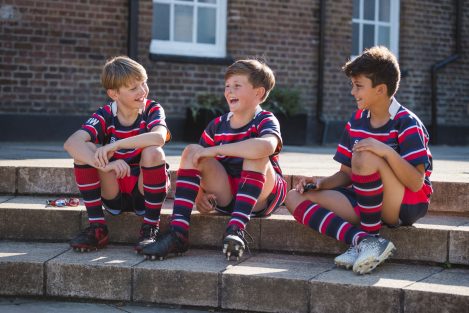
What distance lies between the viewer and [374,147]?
362 cm

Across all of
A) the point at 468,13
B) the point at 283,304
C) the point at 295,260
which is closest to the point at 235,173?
the point at 295,260

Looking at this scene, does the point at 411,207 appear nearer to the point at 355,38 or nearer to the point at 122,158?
the point at 122,158

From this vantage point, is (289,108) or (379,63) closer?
(379,63)

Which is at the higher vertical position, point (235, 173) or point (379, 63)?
point (379, 63)

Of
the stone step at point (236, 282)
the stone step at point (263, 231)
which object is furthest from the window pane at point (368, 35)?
the stone step at point (236, 282)

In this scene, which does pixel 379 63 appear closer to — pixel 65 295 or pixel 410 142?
pixel 410 142

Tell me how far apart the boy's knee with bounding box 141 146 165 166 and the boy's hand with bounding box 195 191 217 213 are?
11.8 inches

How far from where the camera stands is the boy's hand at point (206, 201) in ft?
13.5

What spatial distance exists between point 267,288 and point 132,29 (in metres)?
5.78

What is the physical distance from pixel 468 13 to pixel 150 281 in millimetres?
9206

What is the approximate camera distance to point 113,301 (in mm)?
3760

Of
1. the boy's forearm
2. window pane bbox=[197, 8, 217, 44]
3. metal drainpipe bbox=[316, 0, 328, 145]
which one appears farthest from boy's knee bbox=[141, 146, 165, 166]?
metal drainpipe bbox=[316, 0, 328, 145]

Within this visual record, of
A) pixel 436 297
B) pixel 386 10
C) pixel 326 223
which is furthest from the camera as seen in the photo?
pixel 386 10

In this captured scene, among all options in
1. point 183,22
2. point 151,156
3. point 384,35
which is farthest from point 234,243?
point 384,35
